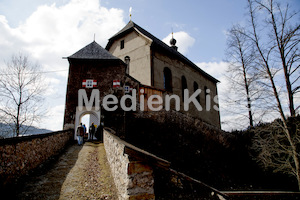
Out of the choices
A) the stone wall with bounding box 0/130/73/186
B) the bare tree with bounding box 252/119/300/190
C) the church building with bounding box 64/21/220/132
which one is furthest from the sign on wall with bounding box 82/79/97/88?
the bare tree with bounding box 252/119/300/190

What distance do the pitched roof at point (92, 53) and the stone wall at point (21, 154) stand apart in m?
8.19

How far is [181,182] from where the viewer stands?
695 cm

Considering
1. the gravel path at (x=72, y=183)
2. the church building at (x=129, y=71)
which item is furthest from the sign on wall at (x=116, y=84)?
the gravel path at (x=72, y=183)

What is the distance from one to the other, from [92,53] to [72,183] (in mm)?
11892

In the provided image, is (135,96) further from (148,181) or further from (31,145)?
(148,181)

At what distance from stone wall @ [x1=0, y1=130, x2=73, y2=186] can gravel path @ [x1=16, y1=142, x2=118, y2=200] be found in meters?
0.41

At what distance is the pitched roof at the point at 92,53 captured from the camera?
13783mm

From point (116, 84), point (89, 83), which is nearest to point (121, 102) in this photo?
point (116, 84)

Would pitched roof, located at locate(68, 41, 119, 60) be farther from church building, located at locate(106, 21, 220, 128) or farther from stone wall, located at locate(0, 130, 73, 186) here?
stone wall, located at locate(0, 130, 73, 186)

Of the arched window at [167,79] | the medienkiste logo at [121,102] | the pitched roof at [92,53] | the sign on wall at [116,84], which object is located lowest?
the medienkiste logo at [121,102]

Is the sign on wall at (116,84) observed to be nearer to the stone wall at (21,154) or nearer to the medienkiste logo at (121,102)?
the medienkiste logo at (121,102)

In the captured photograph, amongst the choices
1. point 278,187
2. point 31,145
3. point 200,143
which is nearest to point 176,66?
point 200,143

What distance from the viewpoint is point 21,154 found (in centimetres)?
483

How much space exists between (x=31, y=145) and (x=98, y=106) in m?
7.48
